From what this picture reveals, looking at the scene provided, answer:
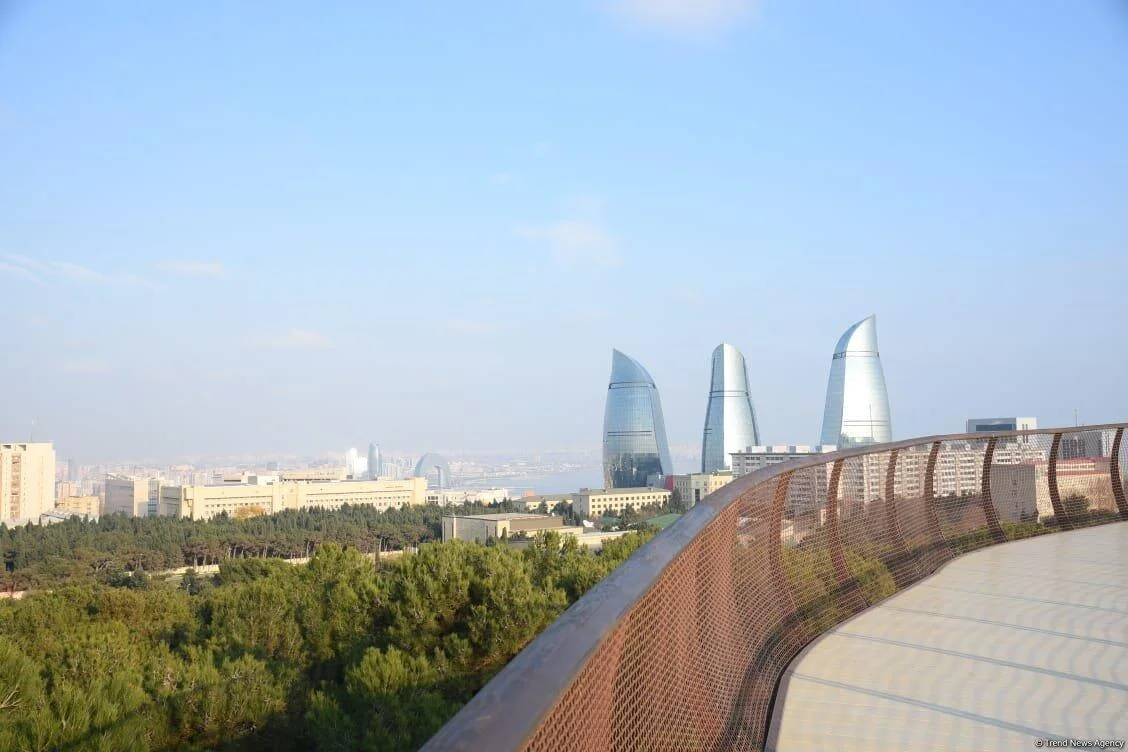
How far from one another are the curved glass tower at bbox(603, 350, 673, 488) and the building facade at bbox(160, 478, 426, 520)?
2425cm

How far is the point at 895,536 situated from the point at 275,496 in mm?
97376

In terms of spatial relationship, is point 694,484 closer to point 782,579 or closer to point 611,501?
point 611,501

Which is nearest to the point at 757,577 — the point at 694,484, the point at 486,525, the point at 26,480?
the point at 486,525

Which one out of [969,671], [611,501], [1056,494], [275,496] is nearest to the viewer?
[969,671]

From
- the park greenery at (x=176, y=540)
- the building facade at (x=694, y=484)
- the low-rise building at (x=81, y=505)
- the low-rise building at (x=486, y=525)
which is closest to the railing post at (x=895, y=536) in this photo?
the park greenery at (x=176, y=540)

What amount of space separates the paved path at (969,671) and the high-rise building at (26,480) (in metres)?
106

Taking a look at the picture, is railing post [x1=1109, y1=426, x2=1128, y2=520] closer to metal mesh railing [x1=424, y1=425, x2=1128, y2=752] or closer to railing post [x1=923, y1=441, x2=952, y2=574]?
metal mesh railing [x1=424, y1=425, x2=1128, y2=752]

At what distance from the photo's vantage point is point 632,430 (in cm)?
11844

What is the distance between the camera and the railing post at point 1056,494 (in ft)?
24.1

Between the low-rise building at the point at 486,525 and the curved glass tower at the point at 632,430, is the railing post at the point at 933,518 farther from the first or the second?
the curved glass tower at the point at 632,430

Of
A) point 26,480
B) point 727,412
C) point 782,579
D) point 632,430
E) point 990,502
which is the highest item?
point 727,412

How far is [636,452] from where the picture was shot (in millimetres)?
117562

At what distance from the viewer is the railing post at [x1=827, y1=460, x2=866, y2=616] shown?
14.8 feet

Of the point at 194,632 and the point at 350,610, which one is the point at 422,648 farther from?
the point at 194,632
